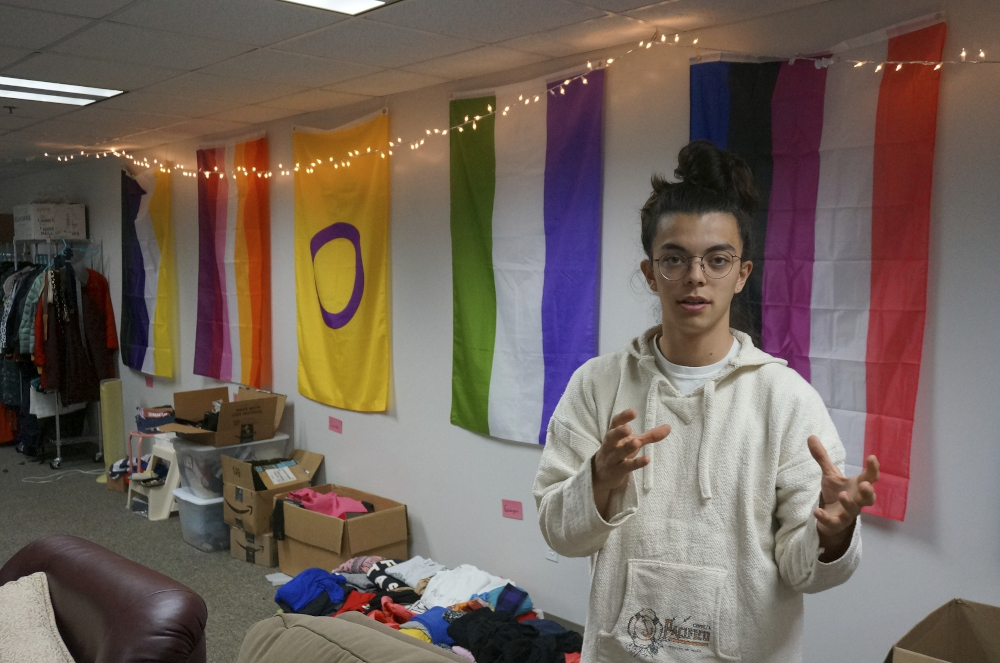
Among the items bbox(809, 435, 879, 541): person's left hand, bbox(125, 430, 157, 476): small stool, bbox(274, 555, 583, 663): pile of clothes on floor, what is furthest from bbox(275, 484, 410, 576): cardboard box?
bbox(809, 435, 879, 541): person's left hand

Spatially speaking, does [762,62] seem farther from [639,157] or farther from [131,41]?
[131,41]

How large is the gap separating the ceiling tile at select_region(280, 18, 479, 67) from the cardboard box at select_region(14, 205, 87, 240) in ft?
15.2

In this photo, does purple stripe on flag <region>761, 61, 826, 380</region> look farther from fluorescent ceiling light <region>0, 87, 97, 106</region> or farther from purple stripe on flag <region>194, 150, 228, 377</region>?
purple stripe on flag <region>194, 150, 228, 377</region>

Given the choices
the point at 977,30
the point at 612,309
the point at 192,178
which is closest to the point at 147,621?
the point at 612,309

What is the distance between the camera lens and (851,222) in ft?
8.50

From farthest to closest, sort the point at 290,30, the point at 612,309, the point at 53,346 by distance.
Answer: the point at 53,346 < the point at 612,309 < the point at 290,30

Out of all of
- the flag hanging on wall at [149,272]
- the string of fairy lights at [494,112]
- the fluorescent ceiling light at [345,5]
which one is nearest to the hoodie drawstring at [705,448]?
the string of fairy lights at [494,112]

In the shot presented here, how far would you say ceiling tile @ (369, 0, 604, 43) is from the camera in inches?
109

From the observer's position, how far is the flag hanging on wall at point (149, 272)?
6.32 meters

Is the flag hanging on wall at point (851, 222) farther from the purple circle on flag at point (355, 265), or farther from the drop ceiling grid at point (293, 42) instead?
the purple circle on flag at point (355, 265)

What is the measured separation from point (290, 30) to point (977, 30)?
2311 mm

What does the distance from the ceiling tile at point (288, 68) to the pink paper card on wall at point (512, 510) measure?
6.83ft

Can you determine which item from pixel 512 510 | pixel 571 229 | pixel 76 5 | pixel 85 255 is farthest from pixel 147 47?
pixel 85 255

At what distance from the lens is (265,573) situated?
4.41 metres
